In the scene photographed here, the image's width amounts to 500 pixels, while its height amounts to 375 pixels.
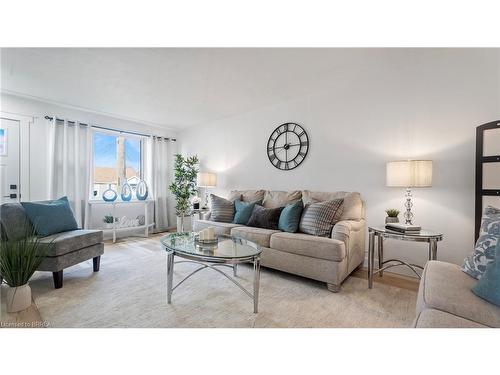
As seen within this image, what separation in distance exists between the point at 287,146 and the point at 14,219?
3342mm

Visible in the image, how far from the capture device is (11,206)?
2242 mm

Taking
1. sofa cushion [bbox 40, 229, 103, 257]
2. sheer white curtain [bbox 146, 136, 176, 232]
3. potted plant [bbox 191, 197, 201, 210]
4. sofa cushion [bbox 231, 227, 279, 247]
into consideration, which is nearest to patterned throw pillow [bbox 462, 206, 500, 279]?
sofa cushion [bbox 231, 227, 279, 247]

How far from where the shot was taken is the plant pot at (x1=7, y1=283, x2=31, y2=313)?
1.56 metres

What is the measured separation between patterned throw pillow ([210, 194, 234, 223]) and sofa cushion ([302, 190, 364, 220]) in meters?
1.12

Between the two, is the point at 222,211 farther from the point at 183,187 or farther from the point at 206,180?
the point at 183,187

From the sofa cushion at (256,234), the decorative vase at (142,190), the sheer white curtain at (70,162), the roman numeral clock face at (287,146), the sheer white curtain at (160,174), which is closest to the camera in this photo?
the sofa cushion at (256,234)

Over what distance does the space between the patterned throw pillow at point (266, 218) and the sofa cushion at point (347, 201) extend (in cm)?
42

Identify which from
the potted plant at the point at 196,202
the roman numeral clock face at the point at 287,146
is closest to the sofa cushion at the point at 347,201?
the roman numeral clock face at the point at 287,146

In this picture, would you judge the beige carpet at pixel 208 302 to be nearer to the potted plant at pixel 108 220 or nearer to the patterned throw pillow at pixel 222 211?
the patterned throw pillow at pixel 222 211

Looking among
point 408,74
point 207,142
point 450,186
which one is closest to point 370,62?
point 408,74

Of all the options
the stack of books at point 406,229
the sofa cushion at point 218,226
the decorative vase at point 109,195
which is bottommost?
the sofa cushion at point 218,226

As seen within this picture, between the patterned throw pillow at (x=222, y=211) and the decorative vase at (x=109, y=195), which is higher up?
the decorative vase at (x=109, y=195)

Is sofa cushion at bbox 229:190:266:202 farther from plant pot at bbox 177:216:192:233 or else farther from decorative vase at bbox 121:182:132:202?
decorative vase at bbox 121:182:132:202

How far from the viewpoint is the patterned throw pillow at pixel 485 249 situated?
1285mm
